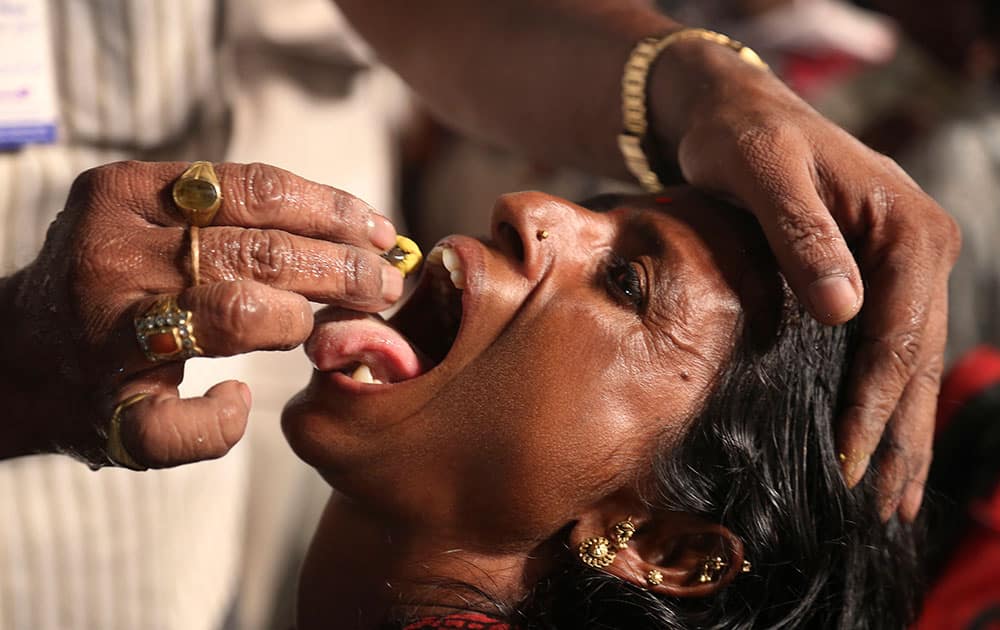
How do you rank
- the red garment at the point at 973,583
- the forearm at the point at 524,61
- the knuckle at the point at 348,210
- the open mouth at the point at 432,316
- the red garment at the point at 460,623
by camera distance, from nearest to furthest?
the knuckle at the point at 348,210, the red garment at the point at 460,623, the open mouth at the point at 432,316, the forearm at the point at 524,61, the red garment at the point at 973,583

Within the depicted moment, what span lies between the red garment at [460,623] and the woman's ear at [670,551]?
0.12 metres

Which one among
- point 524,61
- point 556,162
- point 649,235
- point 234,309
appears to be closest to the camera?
point 234,309

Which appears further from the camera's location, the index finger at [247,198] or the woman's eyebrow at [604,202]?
the woman's eyebrow at [604,202]

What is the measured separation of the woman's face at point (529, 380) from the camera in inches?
42.1

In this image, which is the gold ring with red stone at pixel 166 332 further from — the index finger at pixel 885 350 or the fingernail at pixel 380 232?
the index finger at pixel 885 350

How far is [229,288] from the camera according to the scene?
848 millimetres

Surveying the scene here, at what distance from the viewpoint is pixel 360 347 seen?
1.09 metres

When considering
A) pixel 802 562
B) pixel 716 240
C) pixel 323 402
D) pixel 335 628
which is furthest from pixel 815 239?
pixel 335 628

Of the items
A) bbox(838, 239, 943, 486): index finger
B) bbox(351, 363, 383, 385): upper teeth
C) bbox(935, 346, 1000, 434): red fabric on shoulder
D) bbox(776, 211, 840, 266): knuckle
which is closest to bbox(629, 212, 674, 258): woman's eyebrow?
bbox(776, 211, 840, 266): knuckle

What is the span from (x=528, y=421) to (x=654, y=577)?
222 millimetres

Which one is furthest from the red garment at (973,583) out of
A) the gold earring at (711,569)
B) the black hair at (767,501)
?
the gold earring at (711,569)

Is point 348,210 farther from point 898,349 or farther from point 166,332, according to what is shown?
point 898,349

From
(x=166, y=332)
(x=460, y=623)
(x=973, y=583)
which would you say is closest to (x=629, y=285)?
(x=460, y=623)

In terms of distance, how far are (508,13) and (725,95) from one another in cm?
48
